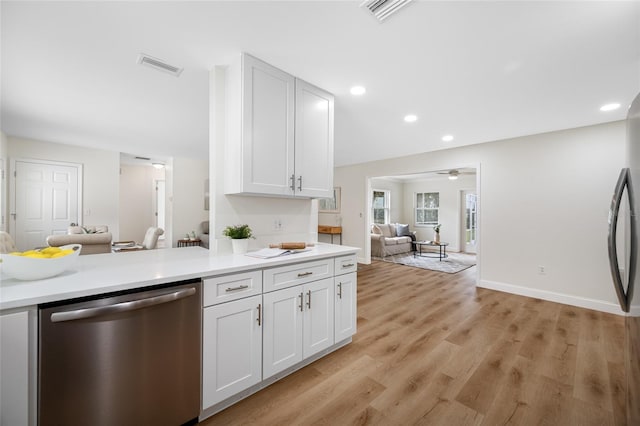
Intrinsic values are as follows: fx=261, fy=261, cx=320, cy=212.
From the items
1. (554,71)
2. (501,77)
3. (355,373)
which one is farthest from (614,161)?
(355,373)

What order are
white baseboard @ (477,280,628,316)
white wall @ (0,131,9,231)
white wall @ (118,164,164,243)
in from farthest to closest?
white wall @ (118,164,164,243)
white wall @ (0,131,9,231)
white baseboard @ (477,280,628,316)

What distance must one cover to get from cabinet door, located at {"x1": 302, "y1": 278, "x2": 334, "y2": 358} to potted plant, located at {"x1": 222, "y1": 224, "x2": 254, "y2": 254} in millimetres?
580

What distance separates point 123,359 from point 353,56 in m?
2.37

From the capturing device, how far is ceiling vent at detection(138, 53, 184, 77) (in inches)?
82.6

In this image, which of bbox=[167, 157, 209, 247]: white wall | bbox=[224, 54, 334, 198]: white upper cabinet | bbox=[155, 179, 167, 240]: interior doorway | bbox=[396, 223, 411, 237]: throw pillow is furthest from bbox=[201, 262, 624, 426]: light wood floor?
bbox=[155, 179, 167, 240]: interior doorway

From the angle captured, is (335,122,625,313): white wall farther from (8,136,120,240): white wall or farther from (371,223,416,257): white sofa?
(8,136,120,240): white wall

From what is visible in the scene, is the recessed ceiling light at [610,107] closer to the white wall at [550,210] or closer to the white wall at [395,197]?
the white wall at [550,210]

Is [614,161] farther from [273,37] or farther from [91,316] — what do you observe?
[91,316]

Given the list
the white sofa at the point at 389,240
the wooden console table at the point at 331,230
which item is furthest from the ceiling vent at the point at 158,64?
the white sofa at the point at 389,240

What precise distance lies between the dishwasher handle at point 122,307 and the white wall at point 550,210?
14.8ft

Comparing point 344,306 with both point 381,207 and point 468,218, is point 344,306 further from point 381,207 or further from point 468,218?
point 468,218

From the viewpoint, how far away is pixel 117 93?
110 inches

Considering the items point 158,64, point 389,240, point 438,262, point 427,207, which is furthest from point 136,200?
point 427,207

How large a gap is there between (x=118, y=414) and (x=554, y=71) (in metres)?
3.72
